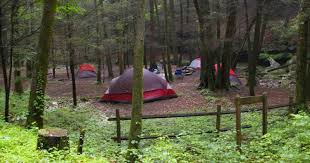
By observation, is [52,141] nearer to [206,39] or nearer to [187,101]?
[187,101]

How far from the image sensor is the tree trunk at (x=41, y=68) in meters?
11.1

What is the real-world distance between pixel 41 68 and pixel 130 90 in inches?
406

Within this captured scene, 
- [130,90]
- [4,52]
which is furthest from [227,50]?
[4,52]

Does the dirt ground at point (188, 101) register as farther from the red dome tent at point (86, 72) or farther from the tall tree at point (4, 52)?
A: the red dome tent at point (86, 72)

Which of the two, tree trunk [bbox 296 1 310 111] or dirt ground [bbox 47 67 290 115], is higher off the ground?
tree trunk [bbox 296 1 310 111]

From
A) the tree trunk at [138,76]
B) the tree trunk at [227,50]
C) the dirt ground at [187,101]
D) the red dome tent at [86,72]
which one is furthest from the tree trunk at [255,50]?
the red dome tent at [86,72]

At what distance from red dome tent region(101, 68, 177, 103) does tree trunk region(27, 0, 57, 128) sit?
33.6 ft

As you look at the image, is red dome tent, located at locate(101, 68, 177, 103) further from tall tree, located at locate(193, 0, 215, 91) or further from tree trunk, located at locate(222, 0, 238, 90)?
tree trunk, located at locate(222, 0, 238, 90)

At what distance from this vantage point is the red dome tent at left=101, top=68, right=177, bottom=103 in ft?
70.6

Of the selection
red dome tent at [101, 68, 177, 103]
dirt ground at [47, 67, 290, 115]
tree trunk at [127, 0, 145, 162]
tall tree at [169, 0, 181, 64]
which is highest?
tall tree at [169, 0, 181, 64]

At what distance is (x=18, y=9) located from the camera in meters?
13.7

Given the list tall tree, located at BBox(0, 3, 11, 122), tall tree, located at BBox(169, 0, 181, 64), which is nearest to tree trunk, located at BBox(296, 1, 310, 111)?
tall tree, located at BBox(0, 3, 11, 122)

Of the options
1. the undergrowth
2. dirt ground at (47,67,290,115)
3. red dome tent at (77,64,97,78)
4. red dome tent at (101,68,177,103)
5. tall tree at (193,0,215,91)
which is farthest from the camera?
red dome tent at (77,64,97,78)

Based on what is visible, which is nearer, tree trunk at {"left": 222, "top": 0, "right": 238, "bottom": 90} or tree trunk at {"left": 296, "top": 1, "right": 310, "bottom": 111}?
tree trunk at {"left": 296, "top": 1, "right": 310, "bottom": 111}
